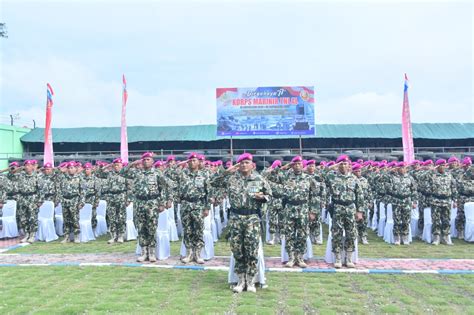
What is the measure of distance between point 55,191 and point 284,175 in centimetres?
652

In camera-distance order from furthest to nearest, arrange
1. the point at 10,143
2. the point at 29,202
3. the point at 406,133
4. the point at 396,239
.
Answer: the point at 10,143 → the point at 406,133 → the point at 29,202 → the point at 396,239

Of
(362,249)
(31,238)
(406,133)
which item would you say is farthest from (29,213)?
(406,133)

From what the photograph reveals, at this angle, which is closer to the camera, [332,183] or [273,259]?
[332,183]

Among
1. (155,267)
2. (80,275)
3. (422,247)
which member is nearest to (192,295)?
(155,267)

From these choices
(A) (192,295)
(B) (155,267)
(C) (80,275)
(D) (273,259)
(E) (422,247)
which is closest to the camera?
(A) (192,295)

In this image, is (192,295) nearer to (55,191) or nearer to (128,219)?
(128,219)

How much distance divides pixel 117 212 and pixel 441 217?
8023 mm

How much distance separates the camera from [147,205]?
7.27 meters

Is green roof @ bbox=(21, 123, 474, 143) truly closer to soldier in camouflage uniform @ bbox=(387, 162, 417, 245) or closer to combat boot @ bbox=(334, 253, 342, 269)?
soldier in camouflage uniform @ bbox=(387, 162, 417, 245)

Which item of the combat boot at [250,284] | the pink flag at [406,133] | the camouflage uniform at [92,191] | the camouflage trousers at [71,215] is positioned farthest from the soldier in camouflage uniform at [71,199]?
the pink flag at [406,133]

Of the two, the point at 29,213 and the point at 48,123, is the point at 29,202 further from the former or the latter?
the point at 48,123

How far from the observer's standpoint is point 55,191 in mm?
10211

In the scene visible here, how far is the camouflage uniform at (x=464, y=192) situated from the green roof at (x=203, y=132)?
1440 cm

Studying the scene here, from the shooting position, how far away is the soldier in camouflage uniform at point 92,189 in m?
10.1
